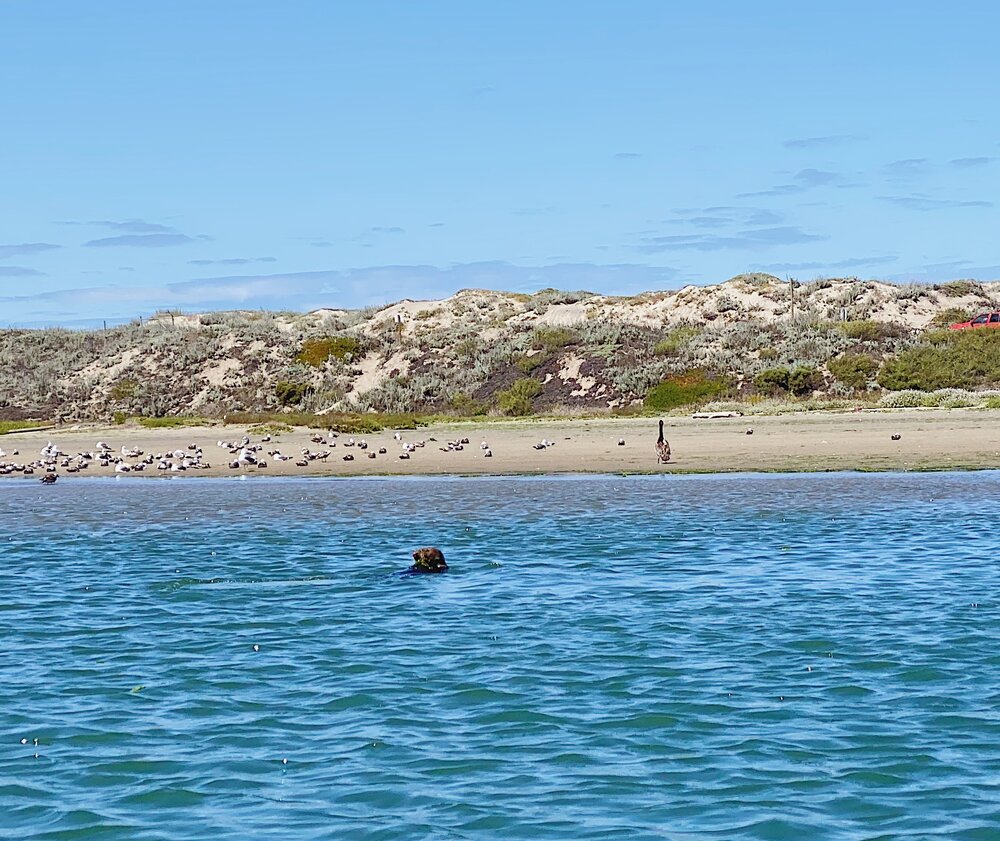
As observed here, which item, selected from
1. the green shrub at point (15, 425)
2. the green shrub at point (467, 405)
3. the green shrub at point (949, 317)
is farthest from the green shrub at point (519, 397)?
the green shrub at point (949, 317)

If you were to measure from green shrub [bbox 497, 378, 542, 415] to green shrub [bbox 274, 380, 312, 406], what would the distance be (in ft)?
37.0

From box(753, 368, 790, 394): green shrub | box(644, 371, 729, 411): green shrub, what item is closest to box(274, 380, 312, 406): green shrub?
box(644, 371, 729, 411): green shrub

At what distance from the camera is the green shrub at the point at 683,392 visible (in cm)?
5178

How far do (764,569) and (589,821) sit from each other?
1006 centimetres

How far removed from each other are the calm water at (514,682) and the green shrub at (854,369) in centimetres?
3065

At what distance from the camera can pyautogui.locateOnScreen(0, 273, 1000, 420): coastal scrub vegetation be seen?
178 ft

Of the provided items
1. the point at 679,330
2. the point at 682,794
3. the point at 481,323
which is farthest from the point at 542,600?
the point at 481,323

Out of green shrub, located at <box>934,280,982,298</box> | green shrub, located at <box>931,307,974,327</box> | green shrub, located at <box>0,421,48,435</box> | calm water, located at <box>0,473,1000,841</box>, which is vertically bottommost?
calm water, located at <box>0,473,1000,841</box>

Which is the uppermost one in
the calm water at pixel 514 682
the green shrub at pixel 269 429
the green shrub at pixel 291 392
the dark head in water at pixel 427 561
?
the green shrub at pixel 291 392

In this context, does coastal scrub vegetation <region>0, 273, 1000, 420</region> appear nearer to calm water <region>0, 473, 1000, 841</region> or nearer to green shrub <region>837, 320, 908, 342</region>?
green shrub <region>837, 320, 908, 342</region>

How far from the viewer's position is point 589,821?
8.47 meters

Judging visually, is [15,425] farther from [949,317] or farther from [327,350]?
[949,317]

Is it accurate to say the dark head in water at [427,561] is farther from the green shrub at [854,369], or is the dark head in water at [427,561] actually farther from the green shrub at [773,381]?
the green shrub at [854,369]

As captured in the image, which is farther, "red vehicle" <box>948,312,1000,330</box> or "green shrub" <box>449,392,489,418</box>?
"red vehicle" <box>948,312,1000,330</box>
